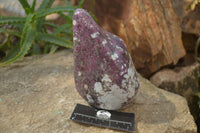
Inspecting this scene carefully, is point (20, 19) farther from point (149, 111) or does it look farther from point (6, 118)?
point (149, 111)

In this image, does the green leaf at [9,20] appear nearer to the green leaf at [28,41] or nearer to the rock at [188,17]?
the green leaf at [28,41]

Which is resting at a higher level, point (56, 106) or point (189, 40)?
point (189, 40)

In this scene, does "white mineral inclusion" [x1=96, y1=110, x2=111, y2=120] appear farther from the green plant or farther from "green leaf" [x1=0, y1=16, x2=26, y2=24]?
"green leaf" [x1=0, y1=16, x2=26, y2=24]

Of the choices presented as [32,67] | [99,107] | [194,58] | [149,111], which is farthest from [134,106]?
[194,58]

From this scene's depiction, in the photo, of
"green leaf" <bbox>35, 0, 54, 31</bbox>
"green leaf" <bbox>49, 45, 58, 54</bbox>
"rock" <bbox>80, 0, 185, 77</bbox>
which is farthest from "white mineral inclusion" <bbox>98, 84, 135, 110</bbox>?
"green leaf" <bbox>35, 0, 54, 31</bbox>

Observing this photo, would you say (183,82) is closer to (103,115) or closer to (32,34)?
(103,115)

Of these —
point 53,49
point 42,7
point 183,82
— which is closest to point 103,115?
point 183,82
